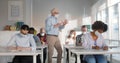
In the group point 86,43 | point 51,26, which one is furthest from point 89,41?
point 51,26

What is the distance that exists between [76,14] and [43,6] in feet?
4.42

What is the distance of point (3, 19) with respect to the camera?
802 cm

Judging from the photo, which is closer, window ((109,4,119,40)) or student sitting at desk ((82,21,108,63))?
student sitting at desk ((82,21,108,63))

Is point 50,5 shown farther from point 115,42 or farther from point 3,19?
point 115,42

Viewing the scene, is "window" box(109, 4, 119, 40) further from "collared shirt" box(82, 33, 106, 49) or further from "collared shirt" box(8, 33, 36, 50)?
"collared shirt" box(8, 33, 36, 50)

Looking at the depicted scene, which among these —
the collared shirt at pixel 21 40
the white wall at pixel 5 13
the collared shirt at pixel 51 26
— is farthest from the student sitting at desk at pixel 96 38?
the white wall at pixel 5 13

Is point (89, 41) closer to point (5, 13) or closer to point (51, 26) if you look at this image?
point (51, 26)

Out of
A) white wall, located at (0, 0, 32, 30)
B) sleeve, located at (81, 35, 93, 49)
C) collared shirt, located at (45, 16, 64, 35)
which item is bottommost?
sleeve, located at (81, 35, 93, 49)

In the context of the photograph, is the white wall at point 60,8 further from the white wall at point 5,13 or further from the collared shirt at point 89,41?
the collared shirt at point 89,41

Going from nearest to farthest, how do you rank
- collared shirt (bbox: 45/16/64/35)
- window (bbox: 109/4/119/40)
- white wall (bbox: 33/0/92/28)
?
collared shirt (bbox: 45/16/64/35) < window (bbox: 109/4/119/40) < white wall (bbox: 33/0/92/28)

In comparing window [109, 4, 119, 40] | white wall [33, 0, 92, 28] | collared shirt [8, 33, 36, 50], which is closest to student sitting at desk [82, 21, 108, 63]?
collared shirt [8, 33, 36, 50]

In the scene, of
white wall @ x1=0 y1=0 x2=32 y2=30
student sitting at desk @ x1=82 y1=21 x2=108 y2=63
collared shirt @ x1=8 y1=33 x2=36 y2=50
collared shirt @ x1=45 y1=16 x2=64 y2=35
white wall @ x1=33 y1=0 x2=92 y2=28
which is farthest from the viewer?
white wall @ x1=33 y1=0 x2=92 y2=28

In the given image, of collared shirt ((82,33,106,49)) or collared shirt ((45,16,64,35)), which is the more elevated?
collared shirt ((45,16,64,35))

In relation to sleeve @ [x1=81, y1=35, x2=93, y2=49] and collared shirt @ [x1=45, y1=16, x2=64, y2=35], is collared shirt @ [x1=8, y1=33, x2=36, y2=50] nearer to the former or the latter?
sleeve @ [x1=81, y1=35, x2=93, y2=49]
